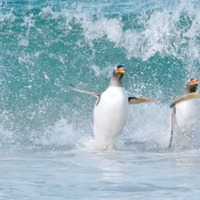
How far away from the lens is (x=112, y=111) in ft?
31.5

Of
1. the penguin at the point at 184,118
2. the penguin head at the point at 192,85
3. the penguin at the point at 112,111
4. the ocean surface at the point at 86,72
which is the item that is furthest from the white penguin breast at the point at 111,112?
the penguin head at the point at 192,85

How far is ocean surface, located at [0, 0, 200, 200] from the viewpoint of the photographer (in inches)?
355

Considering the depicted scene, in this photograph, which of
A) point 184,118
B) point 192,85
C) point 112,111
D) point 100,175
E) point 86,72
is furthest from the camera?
point 86,72

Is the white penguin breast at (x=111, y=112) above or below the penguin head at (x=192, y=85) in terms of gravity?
below

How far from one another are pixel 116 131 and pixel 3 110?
4.56 m

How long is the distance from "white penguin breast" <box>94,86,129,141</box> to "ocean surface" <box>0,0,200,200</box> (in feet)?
0.72

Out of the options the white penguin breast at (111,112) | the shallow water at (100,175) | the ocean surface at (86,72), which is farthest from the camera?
the white penguin breast at (111,112)

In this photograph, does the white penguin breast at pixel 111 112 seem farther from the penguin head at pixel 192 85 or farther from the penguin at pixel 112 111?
the penguin head at pixel 192 85

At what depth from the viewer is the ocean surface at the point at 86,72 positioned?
9008mm

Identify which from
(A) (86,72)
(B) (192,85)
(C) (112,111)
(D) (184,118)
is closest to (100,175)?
(C) (112,111)

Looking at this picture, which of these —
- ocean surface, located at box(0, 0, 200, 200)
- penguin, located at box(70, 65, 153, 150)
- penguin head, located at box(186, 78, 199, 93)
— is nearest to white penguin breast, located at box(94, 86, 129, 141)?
penguin, located at box(70, 65, 153, 150)

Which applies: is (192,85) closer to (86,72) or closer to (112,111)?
(112,111)

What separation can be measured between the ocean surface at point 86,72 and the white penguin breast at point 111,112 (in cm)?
22

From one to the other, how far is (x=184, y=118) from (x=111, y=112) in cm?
95
